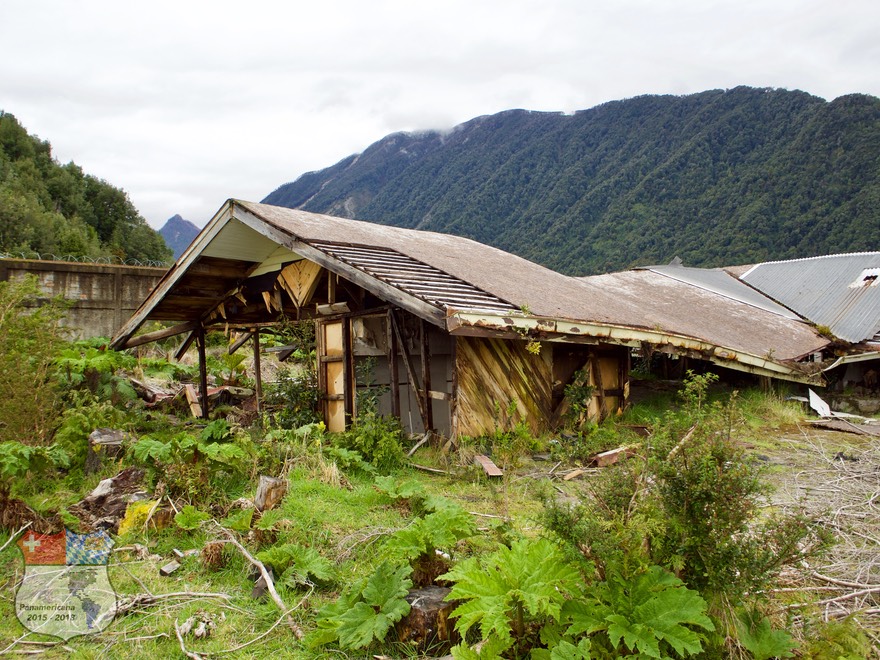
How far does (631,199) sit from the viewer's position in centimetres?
4200

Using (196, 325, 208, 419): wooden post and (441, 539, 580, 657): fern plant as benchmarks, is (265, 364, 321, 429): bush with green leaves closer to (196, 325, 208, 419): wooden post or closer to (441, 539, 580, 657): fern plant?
(196, 325, 208, 419): wooden post

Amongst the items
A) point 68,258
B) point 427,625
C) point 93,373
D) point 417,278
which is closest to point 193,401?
point 93,373

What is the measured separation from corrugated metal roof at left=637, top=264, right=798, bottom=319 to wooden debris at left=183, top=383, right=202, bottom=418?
40.5ft

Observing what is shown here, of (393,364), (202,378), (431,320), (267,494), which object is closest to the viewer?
(267,494)

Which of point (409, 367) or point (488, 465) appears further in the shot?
point (409, 367)

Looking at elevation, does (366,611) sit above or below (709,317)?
below

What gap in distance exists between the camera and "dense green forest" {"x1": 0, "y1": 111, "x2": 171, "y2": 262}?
26.6 meters

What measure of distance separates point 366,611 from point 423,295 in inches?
147

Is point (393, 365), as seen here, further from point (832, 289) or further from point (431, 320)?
point (832, 289)

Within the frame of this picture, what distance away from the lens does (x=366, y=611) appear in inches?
130

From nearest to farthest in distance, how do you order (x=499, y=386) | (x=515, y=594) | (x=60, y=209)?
(x=515, y=594)
(x=499, y=386)
(x=60, y=209)

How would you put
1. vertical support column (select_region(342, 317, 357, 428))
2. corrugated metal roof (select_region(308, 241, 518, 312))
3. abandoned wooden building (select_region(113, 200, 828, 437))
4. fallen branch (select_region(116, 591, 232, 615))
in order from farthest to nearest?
vertical support column (select_region(342, 317, 357, 428)), abandoned wooden building (select_region(113, 200, 828, 437)), corrugated metal roof (select_region(308, 241, 518, 312)), fallen branch (select_region(116, 591, 232, 615))

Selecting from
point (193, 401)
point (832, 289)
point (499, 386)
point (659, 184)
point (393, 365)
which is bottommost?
point (193, 401)

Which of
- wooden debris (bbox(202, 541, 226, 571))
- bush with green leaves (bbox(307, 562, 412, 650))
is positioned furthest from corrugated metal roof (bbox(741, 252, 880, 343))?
wooden debris (bbox(202, 541, 226, 571))
